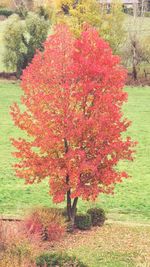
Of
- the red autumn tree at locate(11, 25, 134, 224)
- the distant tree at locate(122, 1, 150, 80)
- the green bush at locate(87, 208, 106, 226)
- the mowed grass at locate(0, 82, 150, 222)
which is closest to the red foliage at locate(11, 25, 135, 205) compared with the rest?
the red autumn tree at locate(11, 25, 134, 224)

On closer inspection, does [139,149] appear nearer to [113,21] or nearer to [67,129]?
[67,129]

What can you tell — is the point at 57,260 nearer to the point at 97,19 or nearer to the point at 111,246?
the point at 111,246

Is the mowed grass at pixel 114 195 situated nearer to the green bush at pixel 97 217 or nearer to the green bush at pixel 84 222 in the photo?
the green bush at pixel 97 217

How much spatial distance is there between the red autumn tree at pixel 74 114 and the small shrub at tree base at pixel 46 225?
79 cm

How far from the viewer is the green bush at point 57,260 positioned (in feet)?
67.5

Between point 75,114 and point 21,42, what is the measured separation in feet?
167

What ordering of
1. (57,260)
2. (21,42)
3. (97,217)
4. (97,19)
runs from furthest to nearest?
(97,19) < (21,42) < (97,217) < (57,260)

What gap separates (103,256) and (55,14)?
6227 cm

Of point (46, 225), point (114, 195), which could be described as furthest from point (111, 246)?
point (114, 195)

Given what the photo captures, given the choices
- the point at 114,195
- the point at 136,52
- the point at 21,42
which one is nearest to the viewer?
the point at 114,195

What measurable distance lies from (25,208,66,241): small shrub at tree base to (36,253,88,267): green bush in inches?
123

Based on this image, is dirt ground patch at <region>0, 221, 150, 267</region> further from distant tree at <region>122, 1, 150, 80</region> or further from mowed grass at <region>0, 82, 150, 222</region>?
distant tree at <region>122, 1, 150, 80</region>

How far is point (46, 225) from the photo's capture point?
25.0m

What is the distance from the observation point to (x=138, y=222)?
101 feet
